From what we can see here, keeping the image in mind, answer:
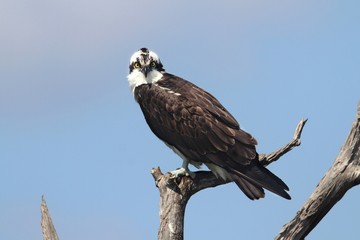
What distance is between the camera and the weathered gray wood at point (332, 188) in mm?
9867

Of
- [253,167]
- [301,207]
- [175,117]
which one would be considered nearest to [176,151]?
[175,117]

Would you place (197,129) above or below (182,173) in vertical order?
above

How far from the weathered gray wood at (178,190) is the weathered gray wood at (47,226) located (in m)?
1.57

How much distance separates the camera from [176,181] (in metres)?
12.0

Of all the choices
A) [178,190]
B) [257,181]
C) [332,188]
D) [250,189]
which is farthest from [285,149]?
[332,188]

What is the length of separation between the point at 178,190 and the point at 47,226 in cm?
208

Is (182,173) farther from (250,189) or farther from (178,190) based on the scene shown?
(250,189)

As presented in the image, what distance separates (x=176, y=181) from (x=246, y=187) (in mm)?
1092

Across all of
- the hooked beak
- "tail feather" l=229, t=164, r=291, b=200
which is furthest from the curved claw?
the hooked beak

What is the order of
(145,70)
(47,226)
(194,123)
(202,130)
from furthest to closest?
1. (145,70)
2. (194,123)
3. (202,130)
4. (47,226)

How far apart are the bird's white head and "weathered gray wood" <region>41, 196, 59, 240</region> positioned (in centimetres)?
356

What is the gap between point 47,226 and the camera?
11031mm

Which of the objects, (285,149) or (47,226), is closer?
(47,226)

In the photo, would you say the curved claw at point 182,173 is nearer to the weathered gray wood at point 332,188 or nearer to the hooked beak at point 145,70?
the hooked beak at point 145,70
